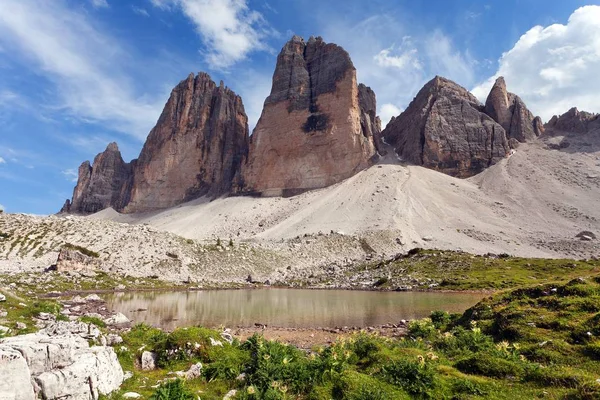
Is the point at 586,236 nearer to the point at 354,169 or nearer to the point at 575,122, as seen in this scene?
the point at 354,169

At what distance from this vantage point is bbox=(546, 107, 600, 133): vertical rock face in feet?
417

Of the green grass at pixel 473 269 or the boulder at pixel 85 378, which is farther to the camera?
the green grass at pixel 473 269

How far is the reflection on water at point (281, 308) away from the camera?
81.2ft

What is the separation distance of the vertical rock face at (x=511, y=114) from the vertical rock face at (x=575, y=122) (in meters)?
6.38

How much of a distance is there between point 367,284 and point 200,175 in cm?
12230

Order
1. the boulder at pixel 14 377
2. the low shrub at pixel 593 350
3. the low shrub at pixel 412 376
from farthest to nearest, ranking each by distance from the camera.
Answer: the low shrub at pixel 593 350 → the low shrub at pixel 412 376 → the boulder at pixel 14 377

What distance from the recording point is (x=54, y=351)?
757 centimetres

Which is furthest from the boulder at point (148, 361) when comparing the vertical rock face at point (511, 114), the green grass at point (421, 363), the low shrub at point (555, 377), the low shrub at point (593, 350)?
the vertical rock face at point (511, 114)

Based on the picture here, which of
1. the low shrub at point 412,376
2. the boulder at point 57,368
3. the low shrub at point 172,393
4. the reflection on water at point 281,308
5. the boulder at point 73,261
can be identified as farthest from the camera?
the boulder at point 73,261

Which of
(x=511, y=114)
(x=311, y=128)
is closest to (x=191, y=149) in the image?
(x=311, y=128)

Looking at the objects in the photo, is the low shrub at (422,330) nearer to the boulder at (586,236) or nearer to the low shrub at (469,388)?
the low shrub at (469,388)

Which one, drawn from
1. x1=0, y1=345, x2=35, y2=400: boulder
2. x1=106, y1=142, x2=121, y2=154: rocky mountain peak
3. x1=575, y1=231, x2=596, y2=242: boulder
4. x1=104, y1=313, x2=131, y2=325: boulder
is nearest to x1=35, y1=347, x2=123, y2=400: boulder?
x1=0, y1=345, x2=35, y2=400: boulder

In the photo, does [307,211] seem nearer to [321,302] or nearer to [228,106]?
[321,302]

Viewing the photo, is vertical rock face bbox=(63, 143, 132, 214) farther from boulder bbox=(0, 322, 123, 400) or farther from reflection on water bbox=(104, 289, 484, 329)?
boulder bbox=(0, 322, 123, 400)
